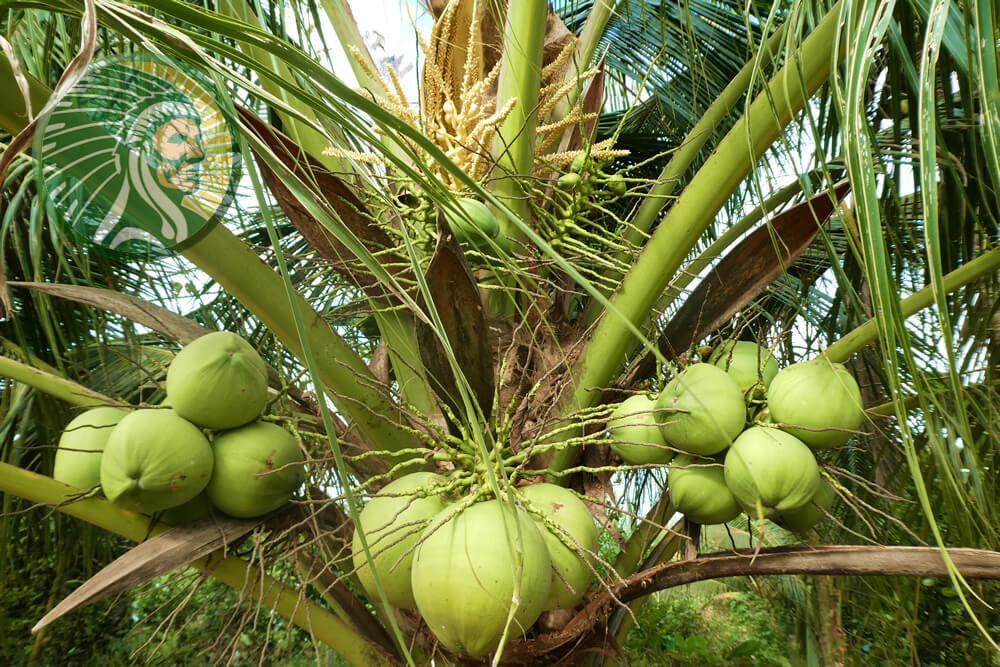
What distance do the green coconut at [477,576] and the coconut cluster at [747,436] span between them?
0.75 feet

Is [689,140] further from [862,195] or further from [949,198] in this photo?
[862,195]

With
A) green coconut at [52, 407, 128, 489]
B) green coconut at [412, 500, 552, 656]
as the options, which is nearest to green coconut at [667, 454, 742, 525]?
green coconut at [412, 500, 552, 656]

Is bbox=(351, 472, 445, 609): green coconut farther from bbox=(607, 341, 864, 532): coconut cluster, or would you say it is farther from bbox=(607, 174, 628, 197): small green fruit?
bbox=(607, 174, 628, 197): small green fruit

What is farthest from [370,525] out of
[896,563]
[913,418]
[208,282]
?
[913,418]

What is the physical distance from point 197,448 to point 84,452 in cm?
21

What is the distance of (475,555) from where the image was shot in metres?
0.74

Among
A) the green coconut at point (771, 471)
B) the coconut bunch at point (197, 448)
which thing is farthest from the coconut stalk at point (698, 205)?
the coconut bunch at point (197, 448)

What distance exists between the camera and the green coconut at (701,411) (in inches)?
35.3

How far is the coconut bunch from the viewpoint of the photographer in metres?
0.91

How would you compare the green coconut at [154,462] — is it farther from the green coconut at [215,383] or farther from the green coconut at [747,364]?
the green coconut at [747,364]

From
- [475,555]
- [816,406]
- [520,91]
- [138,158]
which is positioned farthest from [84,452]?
[816,406]

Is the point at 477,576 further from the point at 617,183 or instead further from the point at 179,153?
the point at 617,183

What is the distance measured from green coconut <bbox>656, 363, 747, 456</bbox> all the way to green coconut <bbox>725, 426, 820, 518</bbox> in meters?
0.03

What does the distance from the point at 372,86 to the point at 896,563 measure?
108cm
